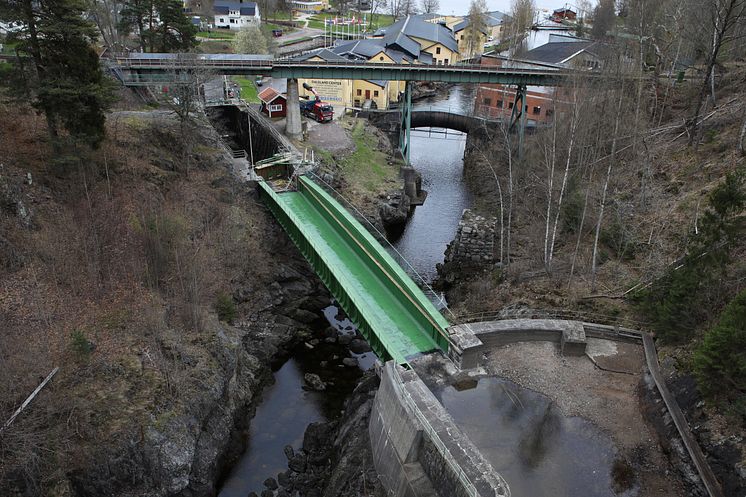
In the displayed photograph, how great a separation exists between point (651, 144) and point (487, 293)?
58.6 feet

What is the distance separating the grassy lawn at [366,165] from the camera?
1770 inches

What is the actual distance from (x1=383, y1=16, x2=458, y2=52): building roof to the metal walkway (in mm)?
59664

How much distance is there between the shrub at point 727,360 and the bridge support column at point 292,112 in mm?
37430

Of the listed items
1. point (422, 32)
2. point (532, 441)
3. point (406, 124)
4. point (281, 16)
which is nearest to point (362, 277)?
point (532, 441)

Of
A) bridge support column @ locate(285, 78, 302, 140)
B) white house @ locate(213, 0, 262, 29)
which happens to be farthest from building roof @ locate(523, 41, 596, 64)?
white house @ locate(213, 0, 262, 29)

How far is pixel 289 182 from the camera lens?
37594 mm

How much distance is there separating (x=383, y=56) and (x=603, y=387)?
5551 cm

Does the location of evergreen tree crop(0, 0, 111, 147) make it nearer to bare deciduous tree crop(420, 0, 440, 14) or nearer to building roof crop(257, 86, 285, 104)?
building roof crop(257, 86, 285, 104)

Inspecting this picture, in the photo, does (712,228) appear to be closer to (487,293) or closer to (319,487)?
(487,293)

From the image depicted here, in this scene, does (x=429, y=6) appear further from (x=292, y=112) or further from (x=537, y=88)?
(x=292, y=112)

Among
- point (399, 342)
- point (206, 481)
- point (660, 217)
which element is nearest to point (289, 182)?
point (399, 342)

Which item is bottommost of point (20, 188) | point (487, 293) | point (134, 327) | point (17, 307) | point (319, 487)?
point (319, 487)

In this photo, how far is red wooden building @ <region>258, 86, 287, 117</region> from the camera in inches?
1953

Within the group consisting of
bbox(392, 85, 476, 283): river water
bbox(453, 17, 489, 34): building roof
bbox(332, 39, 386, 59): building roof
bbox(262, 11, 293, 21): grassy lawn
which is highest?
bbox(262, 11, 293, 21): grassy lawn
